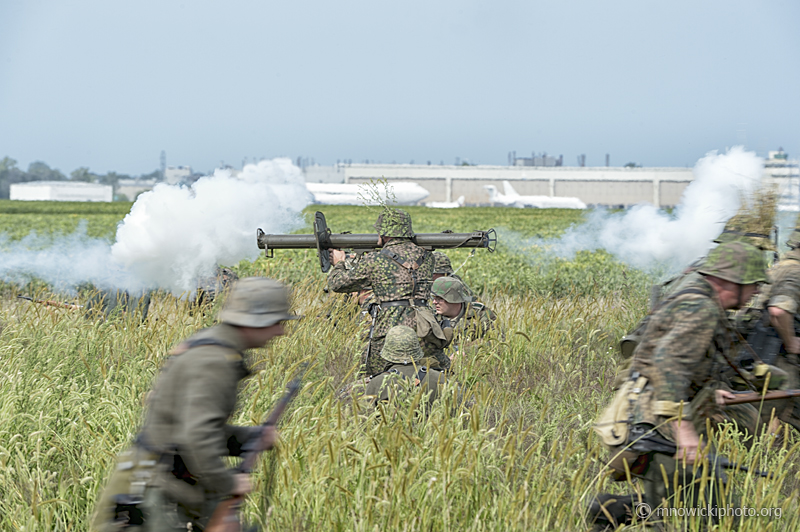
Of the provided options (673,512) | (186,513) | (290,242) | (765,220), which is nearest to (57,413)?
(186,513)

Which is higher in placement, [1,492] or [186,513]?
[186,513]

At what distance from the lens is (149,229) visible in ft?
27.2

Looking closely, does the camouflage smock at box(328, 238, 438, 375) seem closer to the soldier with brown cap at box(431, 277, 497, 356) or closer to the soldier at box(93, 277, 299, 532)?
the soldier with brown cap at box(431, 277, 497, 356)

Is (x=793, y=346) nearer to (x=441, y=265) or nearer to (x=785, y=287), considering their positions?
(x=785, y=287)

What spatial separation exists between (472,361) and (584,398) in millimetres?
827

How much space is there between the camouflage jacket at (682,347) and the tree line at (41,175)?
14315cm

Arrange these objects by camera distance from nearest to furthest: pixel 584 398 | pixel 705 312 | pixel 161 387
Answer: pixel 161 387, pixel 705 312, pixel 584 398

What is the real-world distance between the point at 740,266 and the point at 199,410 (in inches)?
90.4

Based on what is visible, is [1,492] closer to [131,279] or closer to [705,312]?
[705,312]

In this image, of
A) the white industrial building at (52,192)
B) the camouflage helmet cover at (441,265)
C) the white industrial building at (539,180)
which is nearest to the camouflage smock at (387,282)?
the camouflage helmet cover at (441,265)

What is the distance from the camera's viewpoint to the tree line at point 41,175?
469 ft

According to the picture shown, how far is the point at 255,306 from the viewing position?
98.8 inches

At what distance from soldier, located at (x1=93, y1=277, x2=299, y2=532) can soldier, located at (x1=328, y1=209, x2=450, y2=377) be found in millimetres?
3585

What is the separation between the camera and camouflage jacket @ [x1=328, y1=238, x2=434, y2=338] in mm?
6434
